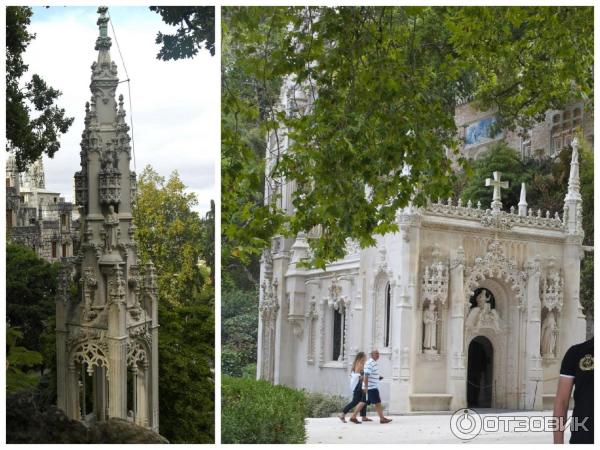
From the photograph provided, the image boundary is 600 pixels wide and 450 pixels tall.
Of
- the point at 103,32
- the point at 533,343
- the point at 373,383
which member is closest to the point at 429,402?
the point at 373,383

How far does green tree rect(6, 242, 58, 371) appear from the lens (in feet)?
22.8

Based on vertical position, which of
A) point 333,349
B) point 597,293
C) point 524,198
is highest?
point 524,198

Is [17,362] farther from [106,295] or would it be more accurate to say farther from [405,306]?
[405,306]

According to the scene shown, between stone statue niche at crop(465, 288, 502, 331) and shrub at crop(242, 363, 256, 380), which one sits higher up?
stone statue niche at crop(465, 288, 502, 331)

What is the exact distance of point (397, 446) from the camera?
7004 millimetres

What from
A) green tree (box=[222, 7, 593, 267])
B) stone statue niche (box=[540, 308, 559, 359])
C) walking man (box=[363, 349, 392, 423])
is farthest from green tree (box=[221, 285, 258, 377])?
stone statue niche (box=[540, 308, 559, 359])

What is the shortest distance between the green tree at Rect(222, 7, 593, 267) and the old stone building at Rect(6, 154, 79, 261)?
3.77ft

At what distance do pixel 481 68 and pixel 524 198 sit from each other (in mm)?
1064

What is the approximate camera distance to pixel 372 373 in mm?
7293

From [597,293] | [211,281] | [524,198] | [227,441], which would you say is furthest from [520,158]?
[227,441]

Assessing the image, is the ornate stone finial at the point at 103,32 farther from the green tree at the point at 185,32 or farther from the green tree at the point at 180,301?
the green tree at the point at 180,301

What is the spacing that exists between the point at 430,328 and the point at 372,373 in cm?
56

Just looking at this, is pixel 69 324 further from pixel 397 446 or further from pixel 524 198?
pixel 524 198

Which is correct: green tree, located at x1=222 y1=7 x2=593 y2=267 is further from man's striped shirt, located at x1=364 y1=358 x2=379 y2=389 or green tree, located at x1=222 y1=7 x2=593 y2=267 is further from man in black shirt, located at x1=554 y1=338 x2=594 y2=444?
man in black shirt, located at x1=554 y1=338 x2=594 y2=444
